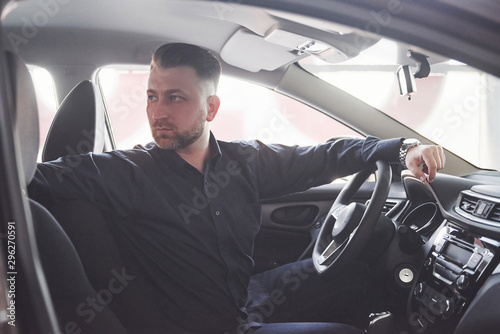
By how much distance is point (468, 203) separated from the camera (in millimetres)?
1531

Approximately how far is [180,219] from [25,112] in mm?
708

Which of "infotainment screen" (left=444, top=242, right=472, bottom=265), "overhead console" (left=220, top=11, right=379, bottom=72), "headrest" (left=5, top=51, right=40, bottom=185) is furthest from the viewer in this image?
"infotainment screen" (left=444, top=242, right=472, bottom=265)

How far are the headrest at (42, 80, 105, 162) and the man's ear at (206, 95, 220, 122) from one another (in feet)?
1.13

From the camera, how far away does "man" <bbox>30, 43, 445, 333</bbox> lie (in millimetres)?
1350

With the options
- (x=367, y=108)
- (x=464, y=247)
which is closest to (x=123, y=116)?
(x=367, y=108)

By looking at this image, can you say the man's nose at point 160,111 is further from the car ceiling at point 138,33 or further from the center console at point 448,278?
the center console at point 448,278

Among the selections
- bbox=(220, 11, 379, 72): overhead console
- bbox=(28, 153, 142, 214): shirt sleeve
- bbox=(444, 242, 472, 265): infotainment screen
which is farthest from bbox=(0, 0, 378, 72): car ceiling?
bbox=(444, 242, 472, 265): infotainment screen

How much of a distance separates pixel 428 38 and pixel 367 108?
149 cm

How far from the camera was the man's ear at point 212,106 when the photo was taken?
5.35 ft

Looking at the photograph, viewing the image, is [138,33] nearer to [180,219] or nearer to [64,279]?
[180,219]

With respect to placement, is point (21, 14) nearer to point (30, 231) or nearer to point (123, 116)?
point (123, 116)

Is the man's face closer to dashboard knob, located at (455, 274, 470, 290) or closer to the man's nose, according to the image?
the man's nose

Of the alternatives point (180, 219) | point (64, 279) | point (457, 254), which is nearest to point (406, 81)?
point (457, 254)

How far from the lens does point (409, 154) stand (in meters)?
1.48
